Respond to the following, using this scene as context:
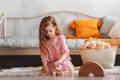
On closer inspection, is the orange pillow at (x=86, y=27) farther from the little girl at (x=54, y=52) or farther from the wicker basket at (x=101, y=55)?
the little girl at (x=54, y=52)

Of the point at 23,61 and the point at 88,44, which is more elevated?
the point at 88,44

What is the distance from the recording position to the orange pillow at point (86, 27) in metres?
3.60

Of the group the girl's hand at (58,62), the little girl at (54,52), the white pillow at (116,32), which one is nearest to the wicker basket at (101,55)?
the little girl at (54,52)

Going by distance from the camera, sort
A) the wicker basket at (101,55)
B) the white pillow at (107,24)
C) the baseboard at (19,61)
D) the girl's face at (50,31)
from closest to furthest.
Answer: the girl's face at (50,31) < the wicker basket at (101,55) < the baseboard at (19,61) < the white pillow at (107,24)

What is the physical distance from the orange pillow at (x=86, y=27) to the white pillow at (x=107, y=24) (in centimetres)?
7

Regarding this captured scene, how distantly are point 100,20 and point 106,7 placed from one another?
0.62 feet

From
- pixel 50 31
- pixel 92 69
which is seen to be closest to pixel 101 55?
pixel 50 31

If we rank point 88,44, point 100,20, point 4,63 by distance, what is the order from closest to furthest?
1. point 88,44
2. point 4,63
3. point 100,20

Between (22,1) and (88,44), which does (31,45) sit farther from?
(22,1)

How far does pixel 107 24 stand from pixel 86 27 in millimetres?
245

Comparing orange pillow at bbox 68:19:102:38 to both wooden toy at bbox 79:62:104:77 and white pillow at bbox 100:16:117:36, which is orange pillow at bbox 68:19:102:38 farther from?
wooden toy at bbox 79:62:104:77

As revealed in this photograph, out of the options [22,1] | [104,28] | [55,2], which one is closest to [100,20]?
[104,28]

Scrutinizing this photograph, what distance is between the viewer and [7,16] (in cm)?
386

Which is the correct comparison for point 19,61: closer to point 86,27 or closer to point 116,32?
point 86,27
